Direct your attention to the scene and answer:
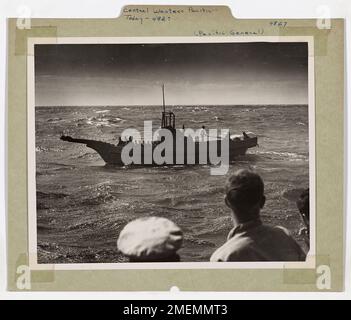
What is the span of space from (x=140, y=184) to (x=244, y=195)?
0.78 feet

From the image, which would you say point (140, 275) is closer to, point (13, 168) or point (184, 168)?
point (184, 168)

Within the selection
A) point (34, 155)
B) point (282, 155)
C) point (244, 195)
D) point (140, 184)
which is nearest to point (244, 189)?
point (244, 195)

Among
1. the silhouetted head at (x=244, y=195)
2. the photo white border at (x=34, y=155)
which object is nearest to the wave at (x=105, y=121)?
the photo white border at (x=34, y=155)

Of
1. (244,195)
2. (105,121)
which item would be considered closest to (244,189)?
(244,195)

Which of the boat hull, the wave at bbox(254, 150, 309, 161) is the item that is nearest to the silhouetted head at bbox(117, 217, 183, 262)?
the boat hull

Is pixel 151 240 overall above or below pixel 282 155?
below

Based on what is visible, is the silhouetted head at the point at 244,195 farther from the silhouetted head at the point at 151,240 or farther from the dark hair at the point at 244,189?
the silhouetted head at the point at 151,240

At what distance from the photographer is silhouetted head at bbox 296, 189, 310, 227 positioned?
1288 mm

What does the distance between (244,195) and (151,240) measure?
0.77 feet

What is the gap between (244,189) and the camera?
1.28 m

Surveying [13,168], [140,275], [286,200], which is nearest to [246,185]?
[286,200]

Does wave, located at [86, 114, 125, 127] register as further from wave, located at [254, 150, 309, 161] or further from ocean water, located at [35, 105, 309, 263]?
wave, located at [254, 150, 309, 161]

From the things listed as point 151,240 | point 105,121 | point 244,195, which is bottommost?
point 151,240

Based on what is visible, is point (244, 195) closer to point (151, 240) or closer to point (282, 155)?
point (282, 155)
